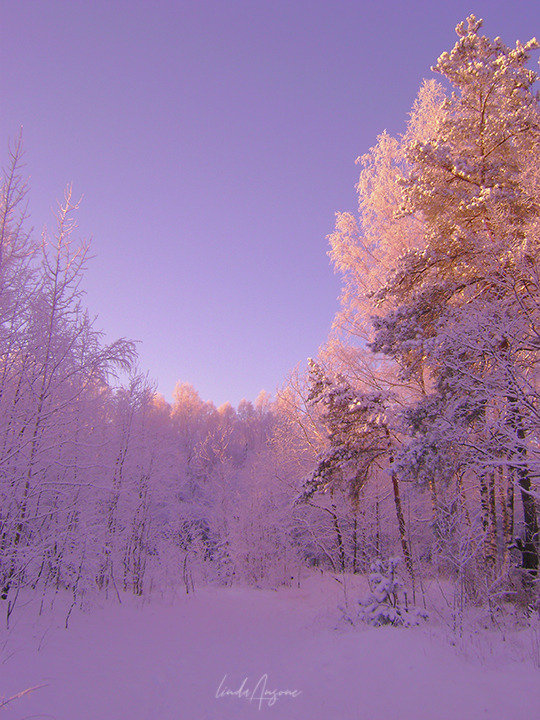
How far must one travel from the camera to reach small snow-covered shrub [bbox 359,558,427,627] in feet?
24.8

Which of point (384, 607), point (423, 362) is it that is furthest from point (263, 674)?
point (423, 362)

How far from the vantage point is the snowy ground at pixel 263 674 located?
14.4ft

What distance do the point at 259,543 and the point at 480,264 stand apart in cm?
1585

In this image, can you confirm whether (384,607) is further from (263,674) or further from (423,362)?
(423,362)

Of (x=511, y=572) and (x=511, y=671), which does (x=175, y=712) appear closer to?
(x=511, y=671)

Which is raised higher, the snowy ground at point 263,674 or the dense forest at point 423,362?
→ the dense forest at point 423,362

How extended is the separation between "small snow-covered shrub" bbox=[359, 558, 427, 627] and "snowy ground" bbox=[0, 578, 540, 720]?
337mm

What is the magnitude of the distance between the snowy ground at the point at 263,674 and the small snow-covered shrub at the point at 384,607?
34cm

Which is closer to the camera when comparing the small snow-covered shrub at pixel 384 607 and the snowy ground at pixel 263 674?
the snowy ground at pixel 263 674

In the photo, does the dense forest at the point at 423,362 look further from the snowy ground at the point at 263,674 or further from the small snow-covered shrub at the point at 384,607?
the snowy ground at the point at 263,674

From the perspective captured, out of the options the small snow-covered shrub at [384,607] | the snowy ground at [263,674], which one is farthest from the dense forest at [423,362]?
the snowy ground at [263,674]

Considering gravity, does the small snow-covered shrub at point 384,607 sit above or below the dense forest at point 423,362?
below

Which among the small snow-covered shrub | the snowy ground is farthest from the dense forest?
the snowy ground

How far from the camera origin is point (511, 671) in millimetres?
4758
